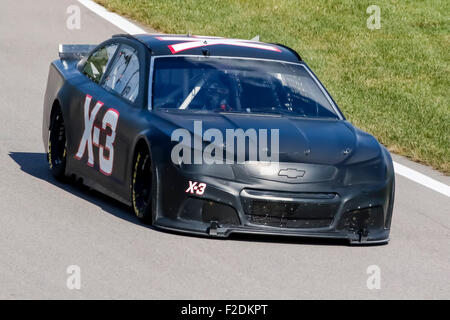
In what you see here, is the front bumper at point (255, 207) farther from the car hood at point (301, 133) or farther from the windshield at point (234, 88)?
the windshield at point (234, 88)

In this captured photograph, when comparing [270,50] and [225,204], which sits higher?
[270,50]

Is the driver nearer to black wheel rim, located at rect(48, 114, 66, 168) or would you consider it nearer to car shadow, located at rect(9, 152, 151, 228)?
car shadow, located at rect(9, 152, 151, 228)

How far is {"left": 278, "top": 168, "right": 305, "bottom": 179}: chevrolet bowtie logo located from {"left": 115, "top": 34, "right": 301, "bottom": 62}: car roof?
1.83 meters

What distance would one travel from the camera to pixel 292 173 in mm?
9008

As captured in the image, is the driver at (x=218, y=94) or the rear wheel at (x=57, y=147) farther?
the rear wheel at (x=57, y=147)

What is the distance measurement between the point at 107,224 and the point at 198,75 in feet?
4.94

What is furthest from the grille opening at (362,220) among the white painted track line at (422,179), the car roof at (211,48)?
the white painted track line at (422,179)

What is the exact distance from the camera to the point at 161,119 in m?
9.54

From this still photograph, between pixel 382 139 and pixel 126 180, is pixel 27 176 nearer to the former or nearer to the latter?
pixel 126 180

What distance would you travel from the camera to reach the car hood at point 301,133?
9156 millimetres

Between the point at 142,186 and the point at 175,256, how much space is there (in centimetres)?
116

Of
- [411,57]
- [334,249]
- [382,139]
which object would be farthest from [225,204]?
[411,57]

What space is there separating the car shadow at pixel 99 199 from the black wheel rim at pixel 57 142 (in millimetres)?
175

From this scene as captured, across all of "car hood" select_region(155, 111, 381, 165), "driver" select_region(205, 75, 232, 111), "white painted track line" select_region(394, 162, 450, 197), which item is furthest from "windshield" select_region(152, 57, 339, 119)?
"white painted track line" select_region(394, 162, 450, 197)
